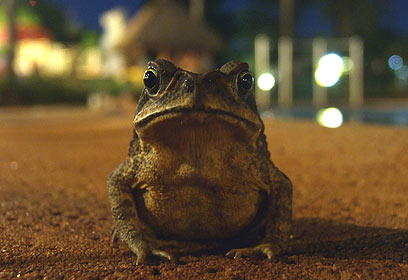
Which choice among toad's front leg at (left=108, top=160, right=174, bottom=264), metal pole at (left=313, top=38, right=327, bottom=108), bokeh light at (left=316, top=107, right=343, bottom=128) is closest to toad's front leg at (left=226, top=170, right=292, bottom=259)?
toad's front leg at (left=108, top=160, right=174, bottom=264)

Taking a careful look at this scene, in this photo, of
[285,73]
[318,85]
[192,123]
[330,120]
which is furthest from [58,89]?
[192,123]

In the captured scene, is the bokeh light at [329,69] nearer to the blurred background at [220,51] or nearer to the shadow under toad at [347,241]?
the blurred background at [220,51]

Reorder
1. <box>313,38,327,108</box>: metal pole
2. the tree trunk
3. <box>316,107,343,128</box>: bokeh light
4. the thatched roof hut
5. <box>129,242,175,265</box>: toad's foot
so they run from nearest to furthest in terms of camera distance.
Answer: <box>129,242,175,265</box>: toad's foot
<box>316,107,343,128</box>: bokeh light
<box>313,38,327,108</box>: metal pole
the tree trunk
the thatched roof hut

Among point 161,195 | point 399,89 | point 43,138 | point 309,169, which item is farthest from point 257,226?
point 399,89

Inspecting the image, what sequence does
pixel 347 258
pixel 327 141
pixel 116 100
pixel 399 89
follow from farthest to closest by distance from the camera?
pixel 399 89
pixel 116 100
pixel 327 141
pixel 347 258

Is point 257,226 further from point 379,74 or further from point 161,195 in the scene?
point 379,74

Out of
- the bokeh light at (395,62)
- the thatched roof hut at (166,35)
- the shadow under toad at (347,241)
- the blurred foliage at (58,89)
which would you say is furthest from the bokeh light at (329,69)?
the shadow under toad at (347,241)

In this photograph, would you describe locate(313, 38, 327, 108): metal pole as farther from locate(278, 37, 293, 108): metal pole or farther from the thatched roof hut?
the thatched roof hut
